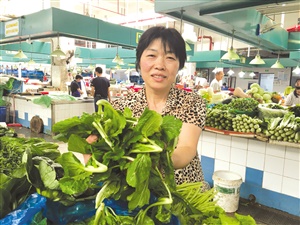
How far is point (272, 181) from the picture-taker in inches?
136

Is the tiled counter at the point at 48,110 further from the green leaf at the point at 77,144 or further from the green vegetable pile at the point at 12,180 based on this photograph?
the green leaf at the point at 77,144

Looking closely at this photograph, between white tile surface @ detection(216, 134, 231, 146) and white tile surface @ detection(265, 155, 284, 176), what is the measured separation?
0.57 metres

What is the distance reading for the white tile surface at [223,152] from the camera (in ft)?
12.6

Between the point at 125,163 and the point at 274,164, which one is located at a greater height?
the point at 125,163

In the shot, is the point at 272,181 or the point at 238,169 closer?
the point at 272,181

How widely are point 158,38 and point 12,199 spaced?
1.09 meters

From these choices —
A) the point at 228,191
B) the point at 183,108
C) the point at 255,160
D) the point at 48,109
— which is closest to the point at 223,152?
the point at 255,160

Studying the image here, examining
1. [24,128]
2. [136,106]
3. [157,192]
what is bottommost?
[24,128]

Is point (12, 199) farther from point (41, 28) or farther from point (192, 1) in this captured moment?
point (41, 28)

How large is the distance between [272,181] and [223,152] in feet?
2.52

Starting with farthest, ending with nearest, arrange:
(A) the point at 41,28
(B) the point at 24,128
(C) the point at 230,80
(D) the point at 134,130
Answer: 1. (C) the point at 230,80
2. (B) the point at 24,128
3. (A) the point at 41,28
4. (D) the point at 134,130

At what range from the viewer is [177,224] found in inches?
35.8

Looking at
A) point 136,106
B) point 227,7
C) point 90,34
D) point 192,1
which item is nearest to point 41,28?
point 90,34

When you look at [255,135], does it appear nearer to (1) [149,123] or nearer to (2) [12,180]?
(1) [149,123]
